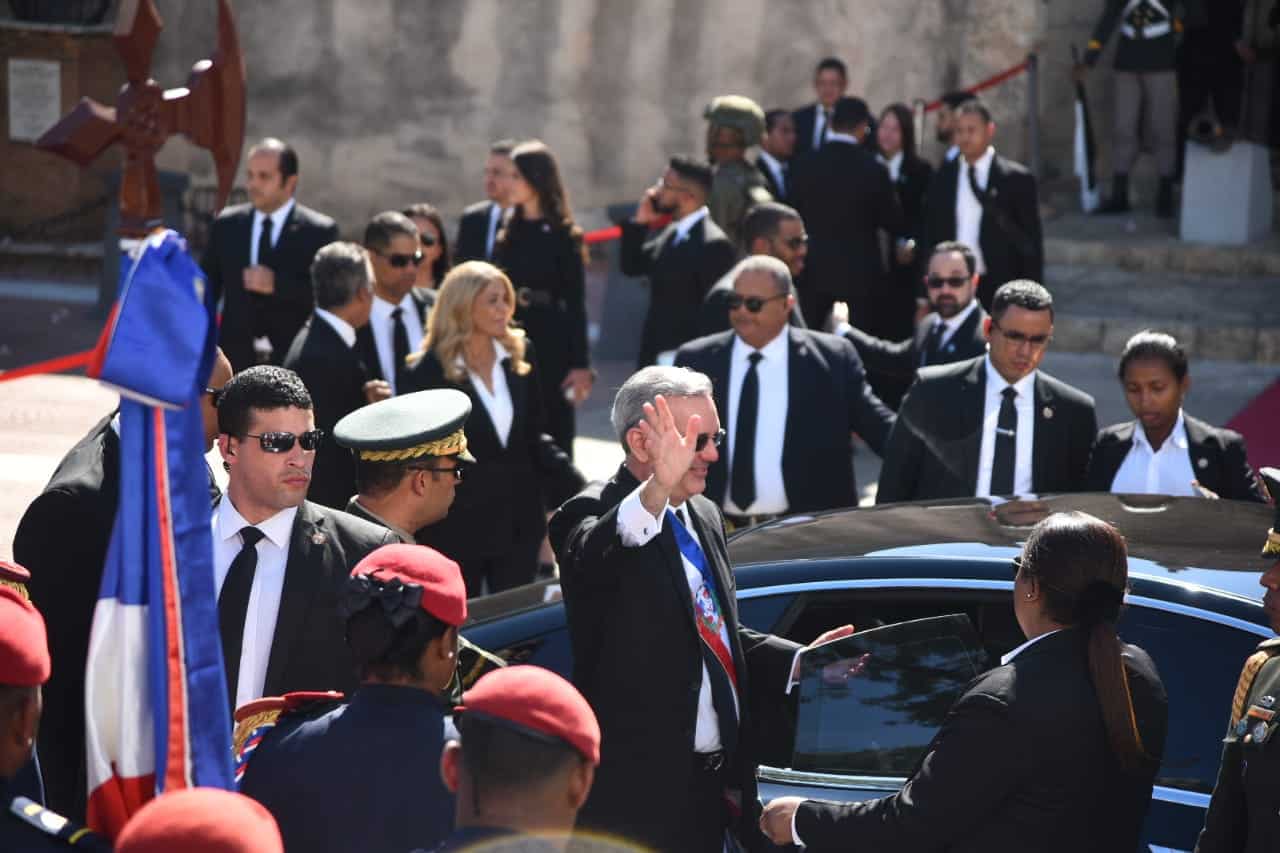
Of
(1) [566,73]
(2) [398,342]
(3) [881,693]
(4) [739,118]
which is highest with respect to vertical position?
(1) [566,73]

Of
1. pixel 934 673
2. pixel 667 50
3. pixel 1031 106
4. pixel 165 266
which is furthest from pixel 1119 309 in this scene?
pixel 165 266

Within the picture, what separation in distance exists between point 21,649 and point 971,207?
329 inches

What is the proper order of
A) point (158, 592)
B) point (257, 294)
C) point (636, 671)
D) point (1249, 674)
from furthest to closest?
point (257, 294)
point (636, 671)
point (1249, 674)
point (158, 592)

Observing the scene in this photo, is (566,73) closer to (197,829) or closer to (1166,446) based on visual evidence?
(1166,446)

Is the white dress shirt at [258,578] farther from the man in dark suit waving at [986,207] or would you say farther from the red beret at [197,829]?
the man in dark suit waving at [986,207]

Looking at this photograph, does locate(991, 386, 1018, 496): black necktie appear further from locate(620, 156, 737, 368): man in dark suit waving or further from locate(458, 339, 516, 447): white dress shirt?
locate(620, 156, 737, 368): man in dark suit waving

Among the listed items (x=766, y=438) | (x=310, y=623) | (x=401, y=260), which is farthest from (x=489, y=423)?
(x=310, y=623)

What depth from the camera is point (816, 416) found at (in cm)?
716

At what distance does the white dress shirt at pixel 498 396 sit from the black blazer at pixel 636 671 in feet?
9.23

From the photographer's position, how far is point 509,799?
117 inches

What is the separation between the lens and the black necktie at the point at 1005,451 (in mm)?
6719

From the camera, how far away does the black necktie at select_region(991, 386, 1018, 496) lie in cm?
672

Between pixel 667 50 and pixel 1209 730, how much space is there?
40.7ft

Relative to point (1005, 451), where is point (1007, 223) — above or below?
above
